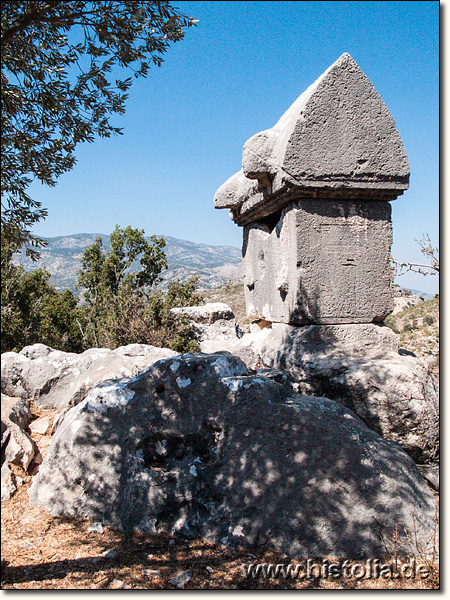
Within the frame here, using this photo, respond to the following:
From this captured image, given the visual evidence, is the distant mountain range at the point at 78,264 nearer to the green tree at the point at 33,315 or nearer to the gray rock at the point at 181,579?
the green tree at the point at 33,315

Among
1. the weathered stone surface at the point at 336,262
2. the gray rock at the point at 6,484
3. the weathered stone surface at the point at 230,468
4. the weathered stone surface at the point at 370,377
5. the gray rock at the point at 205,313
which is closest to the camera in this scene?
the weathered stone surface at the point at 230,468

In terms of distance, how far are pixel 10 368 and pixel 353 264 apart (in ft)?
13.0

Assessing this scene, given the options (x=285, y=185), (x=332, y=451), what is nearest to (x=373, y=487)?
(x=332, y=451)

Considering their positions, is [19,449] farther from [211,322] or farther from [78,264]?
[78,264]

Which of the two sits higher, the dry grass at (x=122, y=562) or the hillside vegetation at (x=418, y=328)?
the hillside vegetation at (x=418, y=328)

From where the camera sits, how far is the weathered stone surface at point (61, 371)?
490 centimetres

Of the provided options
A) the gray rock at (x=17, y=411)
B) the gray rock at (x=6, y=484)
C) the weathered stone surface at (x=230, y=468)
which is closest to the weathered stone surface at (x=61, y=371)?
the gray rock at (x=17, y=411)

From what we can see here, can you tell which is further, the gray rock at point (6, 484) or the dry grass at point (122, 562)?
the gray rock at point (6, 484)

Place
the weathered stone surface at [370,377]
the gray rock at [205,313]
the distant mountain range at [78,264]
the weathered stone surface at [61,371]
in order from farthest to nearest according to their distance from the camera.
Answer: the distant mountain range at [78,264]
the gray rock at [205,313]
the weathered stone surface at [61,371]
the weathered stone surface at [370,377]

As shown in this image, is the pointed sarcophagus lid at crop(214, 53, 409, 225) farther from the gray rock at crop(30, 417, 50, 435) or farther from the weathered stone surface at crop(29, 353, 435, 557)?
the gray rock at crop(30, 417, 50, 435)

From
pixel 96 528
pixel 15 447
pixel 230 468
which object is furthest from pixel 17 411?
pixel 230 468

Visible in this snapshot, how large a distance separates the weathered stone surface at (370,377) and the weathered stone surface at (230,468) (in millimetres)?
606

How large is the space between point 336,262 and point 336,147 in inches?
43.4

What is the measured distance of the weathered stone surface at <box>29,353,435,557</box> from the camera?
9.34ft
